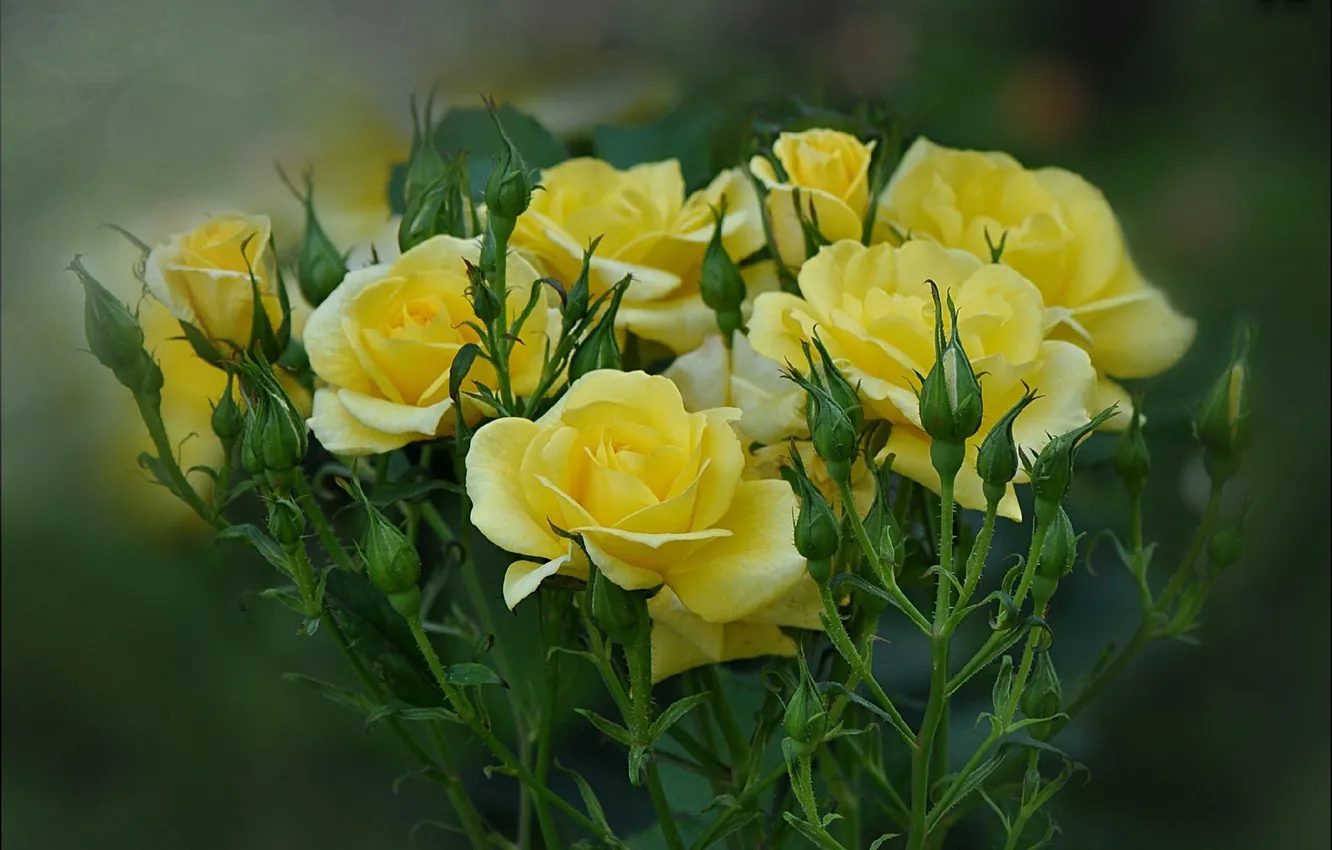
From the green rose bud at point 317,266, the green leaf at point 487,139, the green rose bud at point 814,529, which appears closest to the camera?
the green rose bud at point 814,529

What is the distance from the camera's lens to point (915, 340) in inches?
11.8

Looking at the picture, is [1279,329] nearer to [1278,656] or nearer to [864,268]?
[1278,656]

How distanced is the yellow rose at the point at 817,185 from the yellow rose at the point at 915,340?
0.12 ft

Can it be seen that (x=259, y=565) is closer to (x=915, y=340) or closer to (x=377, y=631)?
(x=377, y=631)

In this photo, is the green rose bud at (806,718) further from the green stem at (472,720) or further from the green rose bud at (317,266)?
the green rose bud at (317,266)

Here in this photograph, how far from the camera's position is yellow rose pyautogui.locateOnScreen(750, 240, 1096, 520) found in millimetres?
293

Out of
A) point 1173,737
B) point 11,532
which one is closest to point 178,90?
point 11,532

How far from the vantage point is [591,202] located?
0.39m

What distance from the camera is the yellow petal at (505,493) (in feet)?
0.86

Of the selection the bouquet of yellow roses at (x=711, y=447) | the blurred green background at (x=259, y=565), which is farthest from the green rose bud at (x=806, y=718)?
the blurred green background at (x=259, y=565)

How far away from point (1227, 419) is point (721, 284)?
144 millimetres

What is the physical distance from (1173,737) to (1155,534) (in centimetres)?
15

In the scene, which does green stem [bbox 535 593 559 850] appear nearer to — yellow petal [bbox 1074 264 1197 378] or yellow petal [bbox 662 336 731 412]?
yellow petal [bbox 662 336 731 412]

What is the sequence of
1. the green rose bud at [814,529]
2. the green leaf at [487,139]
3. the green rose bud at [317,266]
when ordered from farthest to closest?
the green leaf at [487,139] → the green rose bud at [317,266] → the green rose bud at [814,529]
